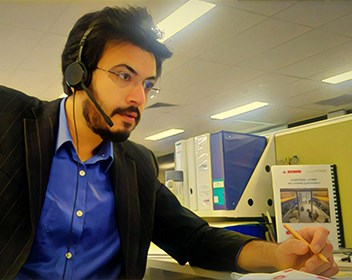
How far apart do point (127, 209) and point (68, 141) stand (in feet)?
0.71

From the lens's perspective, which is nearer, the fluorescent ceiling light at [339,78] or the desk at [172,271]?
the desk at [172,271]

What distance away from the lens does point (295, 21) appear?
2.97 meters

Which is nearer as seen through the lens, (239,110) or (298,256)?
(298,256)

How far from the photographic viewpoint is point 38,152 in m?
0.88

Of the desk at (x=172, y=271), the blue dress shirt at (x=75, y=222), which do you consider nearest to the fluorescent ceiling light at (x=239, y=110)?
the desk at (x=172, y=271)

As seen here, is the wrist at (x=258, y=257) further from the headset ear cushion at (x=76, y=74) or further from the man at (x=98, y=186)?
the headset ear cushion at (x=76, y=74)

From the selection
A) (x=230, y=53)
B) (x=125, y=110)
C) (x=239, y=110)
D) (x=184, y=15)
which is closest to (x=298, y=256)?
(x=125, y=110)

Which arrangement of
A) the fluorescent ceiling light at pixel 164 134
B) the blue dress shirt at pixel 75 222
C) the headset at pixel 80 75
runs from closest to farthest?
the blue dress shirt at pixel 75 222
the headset at pixel 80 75
the fluorescent ceiling light at pixel 164 134

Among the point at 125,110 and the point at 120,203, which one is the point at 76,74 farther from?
the point at 120,203

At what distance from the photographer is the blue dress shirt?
0.85 metres

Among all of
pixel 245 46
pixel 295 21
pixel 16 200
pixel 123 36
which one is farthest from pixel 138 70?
pixel 245 46

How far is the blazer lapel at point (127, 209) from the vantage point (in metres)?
0.93

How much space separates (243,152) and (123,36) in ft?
2.43

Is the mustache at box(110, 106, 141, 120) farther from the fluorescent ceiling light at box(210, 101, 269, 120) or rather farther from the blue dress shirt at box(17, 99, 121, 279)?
the fluorescent ceiling light at box(210, 101, 269, 120)
